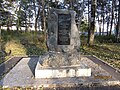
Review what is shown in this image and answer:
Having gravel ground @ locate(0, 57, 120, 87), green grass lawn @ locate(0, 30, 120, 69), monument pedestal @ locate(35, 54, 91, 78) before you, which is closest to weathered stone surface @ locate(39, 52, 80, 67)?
monument pedestal @ locate(35, 54, 91, 78)

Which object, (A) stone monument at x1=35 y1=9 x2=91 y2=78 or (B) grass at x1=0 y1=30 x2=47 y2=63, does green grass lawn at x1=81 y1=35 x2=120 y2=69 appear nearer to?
(A) stone monument at x1=35 y1=9 x2=91 y2=78

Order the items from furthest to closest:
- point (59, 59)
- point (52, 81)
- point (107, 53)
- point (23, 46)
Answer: point (23, 46) < point (107, 53) < point (59, 59) < point (52, 81)

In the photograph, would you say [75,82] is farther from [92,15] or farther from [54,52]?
[92,15]

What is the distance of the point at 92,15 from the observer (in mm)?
16578

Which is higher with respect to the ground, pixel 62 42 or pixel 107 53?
pixel 62 42

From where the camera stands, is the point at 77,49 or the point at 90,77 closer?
the point at 90,77

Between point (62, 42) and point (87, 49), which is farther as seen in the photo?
point (87, 49)

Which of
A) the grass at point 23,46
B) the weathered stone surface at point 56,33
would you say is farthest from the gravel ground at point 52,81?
the grass at point 23,46

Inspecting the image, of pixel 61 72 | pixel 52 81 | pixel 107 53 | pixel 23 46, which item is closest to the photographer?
pixel 52 81

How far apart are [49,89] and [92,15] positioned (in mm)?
11811

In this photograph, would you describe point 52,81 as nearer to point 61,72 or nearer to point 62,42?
point 61,72

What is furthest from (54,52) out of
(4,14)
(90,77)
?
(4,14)

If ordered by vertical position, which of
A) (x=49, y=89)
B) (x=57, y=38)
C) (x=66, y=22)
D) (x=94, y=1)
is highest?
(x=94, y=1)

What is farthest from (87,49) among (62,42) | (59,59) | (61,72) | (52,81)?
(52,81)
